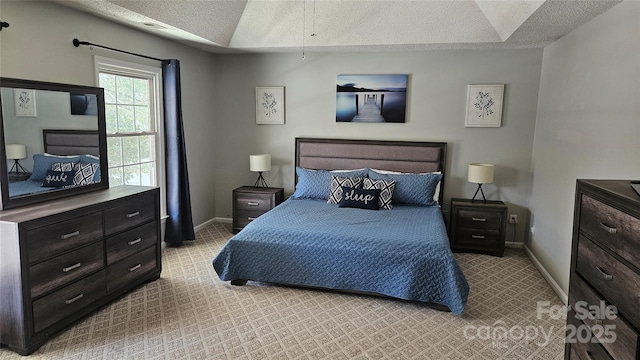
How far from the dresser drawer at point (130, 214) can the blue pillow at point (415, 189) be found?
8.31 feet

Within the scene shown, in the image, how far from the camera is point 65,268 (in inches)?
109

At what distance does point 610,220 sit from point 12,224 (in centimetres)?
318

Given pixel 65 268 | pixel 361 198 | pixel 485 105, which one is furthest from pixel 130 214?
pixel 485 105

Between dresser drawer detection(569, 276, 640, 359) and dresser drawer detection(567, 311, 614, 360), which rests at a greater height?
dresser drawer detection(569, 276, 640, 359)

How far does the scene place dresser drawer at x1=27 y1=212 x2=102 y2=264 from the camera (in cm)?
255

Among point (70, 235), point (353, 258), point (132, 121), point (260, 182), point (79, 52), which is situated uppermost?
point (79, 52)

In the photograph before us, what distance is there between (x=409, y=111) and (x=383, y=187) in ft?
3.74

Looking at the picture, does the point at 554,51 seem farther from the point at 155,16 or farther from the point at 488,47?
the point at 155,16

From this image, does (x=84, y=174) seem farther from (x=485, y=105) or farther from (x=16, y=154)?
(x=485, y=105)

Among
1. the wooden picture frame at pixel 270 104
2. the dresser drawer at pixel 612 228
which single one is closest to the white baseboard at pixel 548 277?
the dresser drawer at pixel 612 228

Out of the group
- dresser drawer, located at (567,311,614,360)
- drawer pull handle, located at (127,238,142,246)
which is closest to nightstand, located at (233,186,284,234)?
drawer pull handle, located at (127,238,142,246)

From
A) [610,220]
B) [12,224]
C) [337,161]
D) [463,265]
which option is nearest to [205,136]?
[337,161]

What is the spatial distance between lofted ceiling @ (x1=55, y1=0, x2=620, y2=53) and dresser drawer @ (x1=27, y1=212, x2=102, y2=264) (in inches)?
68.0

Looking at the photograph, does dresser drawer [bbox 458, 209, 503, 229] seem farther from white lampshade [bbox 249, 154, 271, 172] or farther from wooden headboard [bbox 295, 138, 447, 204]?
white lampshade [bbox 249, 154, 271, 172]
